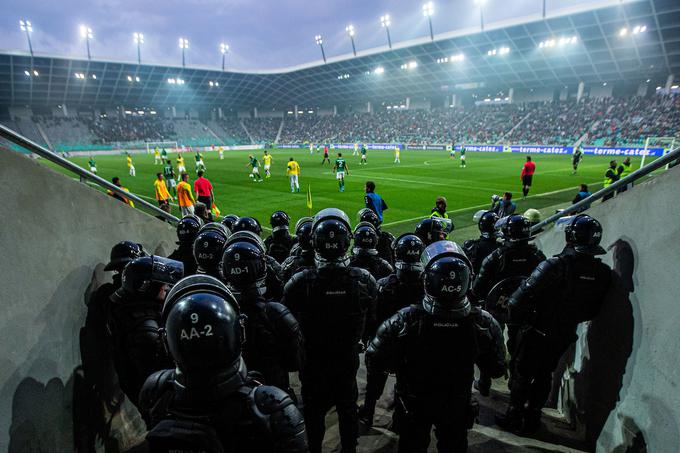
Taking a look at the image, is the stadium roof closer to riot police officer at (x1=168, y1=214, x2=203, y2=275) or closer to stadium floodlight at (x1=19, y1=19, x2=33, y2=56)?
stadium floodlight at (x1=19, y1=19, x2=33, y2=56)

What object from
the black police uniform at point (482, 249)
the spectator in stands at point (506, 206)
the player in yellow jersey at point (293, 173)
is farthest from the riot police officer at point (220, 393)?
the player in yellow jersey at point (293, 173)

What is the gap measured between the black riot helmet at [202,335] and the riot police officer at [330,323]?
172 centimetres

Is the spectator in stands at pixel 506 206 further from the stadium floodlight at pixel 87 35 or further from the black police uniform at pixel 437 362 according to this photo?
the stadium floodlight at pixel 87 35

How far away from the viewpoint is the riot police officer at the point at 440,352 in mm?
2582

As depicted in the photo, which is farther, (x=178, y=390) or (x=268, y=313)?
(x=268, y=313)

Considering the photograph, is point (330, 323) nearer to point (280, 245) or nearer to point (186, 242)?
point (186, 242)

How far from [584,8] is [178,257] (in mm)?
50692

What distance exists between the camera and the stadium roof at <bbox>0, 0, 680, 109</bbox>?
41.8m

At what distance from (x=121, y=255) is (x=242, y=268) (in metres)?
1.82

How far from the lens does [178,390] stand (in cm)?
169

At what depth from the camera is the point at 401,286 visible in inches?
161

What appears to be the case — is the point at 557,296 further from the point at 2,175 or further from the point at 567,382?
the point at 2,175

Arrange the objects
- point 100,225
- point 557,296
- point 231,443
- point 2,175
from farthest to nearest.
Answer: point 100,225 < point 557,296 < point 2,175 < point 231,443

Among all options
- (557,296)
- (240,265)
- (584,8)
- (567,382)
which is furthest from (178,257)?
(584,8)
